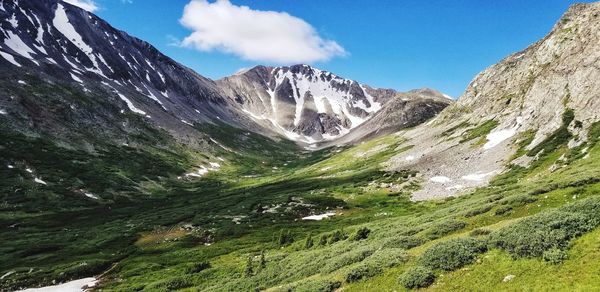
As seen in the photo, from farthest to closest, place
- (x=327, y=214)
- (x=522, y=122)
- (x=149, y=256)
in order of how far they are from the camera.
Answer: (x=522, y=122), (x=327, y=214), (x=149, y=256)

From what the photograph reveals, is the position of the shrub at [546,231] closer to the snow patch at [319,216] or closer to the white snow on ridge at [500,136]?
the snow patch at [319,216]

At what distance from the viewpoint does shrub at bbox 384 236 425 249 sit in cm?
3017

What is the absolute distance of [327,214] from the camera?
93438 millimetres

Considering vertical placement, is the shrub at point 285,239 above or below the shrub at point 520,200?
below

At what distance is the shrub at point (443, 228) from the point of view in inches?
1253

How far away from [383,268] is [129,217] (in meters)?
101

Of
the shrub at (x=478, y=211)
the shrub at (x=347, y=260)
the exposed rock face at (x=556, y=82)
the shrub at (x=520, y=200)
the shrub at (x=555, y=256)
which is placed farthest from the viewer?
the exposed rock face at (x=556, y=82)

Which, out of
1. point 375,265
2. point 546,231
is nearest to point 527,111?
point 546,231

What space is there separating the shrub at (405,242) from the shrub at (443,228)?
107 cm

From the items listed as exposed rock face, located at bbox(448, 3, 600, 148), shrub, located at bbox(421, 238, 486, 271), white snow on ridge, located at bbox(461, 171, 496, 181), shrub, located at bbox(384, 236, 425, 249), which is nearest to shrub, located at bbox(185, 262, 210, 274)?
shrub, located at bbox(384, 236, 425, 249)

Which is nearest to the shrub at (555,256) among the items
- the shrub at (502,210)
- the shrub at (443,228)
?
the shrub at (443,228)

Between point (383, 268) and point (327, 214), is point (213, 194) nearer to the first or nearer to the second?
point (327, 214)

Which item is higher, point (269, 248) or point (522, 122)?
point (522, 122)

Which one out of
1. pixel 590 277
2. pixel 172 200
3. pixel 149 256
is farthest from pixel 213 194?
pixel 590 277
